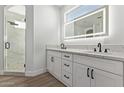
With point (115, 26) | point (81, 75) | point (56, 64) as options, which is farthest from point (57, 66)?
point (115, 26)

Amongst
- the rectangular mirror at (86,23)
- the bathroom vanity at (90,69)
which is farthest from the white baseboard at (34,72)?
the rectangular mirror at (86,23)

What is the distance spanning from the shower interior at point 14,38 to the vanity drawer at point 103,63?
6.63 ft

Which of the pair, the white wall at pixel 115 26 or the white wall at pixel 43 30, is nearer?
the white wall at pixel 115 26

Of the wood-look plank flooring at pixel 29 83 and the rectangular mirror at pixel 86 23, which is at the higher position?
the rectangular mirror at pixel 86 23

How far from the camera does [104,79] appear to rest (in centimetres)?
137

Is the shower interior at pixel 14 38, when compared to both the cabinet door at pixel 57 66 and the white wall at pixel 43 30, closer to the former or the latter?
the white wall at pixel 43 30

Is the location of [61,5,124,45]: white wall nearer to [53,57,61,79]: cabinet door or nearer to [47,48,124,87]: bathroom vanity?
[47,48,124,87]: bathroom vanity

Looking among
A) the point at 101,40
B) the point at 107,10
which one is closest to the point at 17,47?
the point at 101,40

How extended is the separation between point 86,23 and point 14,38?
204cm

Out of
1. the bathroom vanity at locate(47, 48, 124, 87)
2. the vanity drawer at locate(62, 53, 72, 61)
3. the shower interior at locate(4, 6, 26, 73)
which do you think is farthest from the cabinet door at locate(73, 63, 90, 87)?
the shower interior at locate(4, 6, 26, 73)

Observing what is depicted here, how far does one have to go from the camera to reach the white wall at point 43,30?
10.8 feet

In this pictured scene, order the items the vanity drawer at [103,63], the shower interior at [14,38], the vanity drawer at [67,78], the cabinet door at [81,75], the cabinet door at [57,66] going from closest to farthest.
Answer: the vanity drawer at [103,63]
the cabinet door at [81,75]
the vanity drawer at [67,78]
the cabinet door at [57,66]
the shower interior at [14,38]
